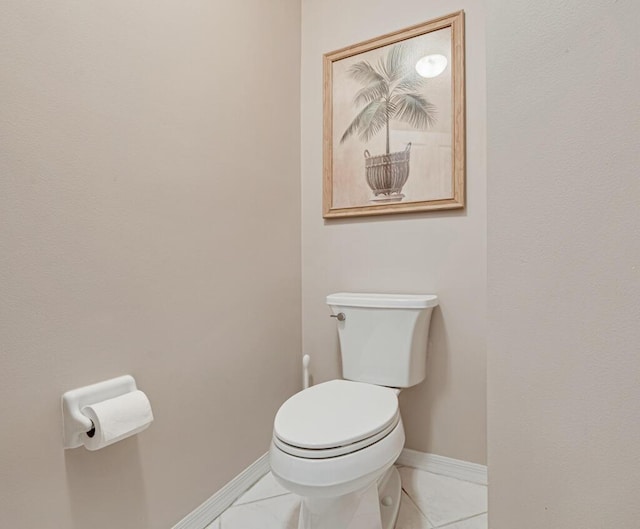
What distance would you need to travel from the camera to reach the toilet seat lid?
0.94 m

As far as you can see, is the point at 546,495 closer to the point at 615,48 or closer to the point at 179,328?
the point at 615,48

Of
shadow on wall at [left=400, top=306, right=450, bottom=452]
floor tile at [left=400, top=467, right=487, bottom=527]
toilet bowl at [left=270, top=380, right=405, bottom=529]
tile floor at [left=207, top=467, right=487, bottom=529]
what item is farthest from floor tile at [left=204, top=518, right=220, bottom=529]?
shadow on wall at [left=400, top=306, right=450, bottom=452]

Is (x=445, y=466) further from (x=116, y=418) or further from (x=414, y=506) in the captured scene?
(x=116, y=418)

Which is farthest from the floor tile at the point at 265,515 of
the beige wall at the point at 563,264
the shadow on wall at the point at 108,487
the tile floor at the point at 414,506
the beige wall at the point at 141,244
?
the beige wall at the point at 563,264

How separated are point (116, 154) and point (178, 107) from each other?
289 millimetres

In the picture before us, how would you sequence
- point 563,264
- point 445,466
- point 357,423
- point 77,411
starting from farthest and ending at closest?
1. point 445,466
2. point 357,423
3. point 77,411
4. point 563,264

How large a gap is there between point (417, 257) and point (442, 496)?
3.06ft

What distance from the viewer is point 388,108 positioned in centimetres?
161

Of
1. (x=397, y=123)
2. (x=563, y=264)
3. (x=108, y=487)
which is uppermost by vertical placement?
(x=397, y=123)

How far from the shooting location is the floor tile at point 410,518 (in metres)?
1.22

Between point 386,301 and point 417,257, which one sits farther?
point 417,257

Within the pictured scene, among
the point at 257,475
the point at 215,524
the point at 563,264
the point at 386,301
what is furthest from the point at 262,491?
the point at 563,264

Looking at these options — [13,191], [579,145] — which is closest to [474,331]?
[579,145]

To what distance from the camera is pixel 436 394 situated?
1524mm
